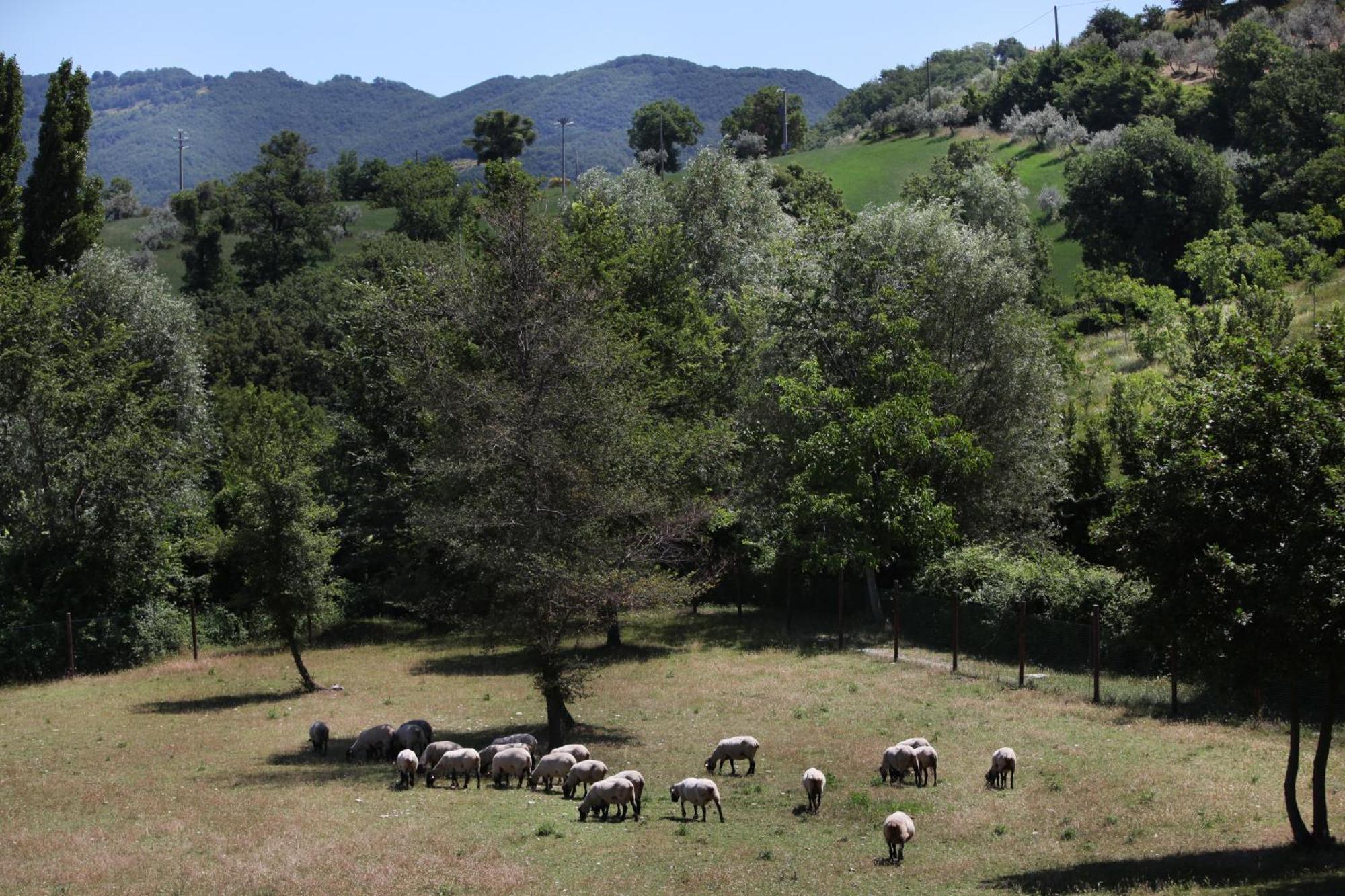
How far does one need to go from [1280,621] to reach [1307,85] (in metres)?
87.8

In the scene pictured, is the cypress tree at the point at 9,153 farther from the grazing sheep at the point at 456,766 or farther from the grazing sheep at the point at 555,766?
the grazing sheep at the point at 555,766

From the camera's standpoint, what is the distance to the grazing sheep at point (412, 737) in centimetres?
2658

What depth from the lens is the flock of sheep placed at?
67.4 feet

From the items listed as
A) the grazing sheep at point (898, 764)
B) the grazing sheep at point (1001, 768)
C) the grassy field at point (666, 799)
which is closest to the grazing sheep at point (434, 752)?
the grassy field at point (666, 799)

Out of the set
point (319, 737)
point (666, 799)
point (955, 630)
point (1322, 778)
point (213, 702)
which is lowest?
point (213, 702)

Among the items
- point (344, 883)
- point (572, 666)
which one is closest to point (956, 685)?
point (572, 666)

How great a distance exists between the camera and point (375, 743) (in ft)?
88.4

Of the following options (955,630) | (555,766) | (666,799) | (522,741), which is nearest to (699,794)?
(666,799)

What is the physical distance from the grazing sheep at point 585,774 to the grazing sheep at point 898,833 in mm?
6615

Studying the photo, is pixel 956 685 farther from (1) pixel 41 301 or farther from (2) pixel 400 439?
(1) pixel 41 301

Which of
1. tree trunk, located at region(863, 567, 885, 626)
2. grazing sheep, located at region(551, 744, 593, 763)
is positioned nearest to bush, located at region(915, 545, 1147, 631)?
tree trunk, located at region(863, 567, 885, 626)

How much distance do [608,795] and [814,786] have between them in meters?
3.48

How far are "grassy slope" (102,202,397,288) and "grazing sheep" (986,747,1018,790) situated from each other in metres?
100

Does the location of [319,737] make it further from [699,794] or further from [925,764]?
[925,764]
